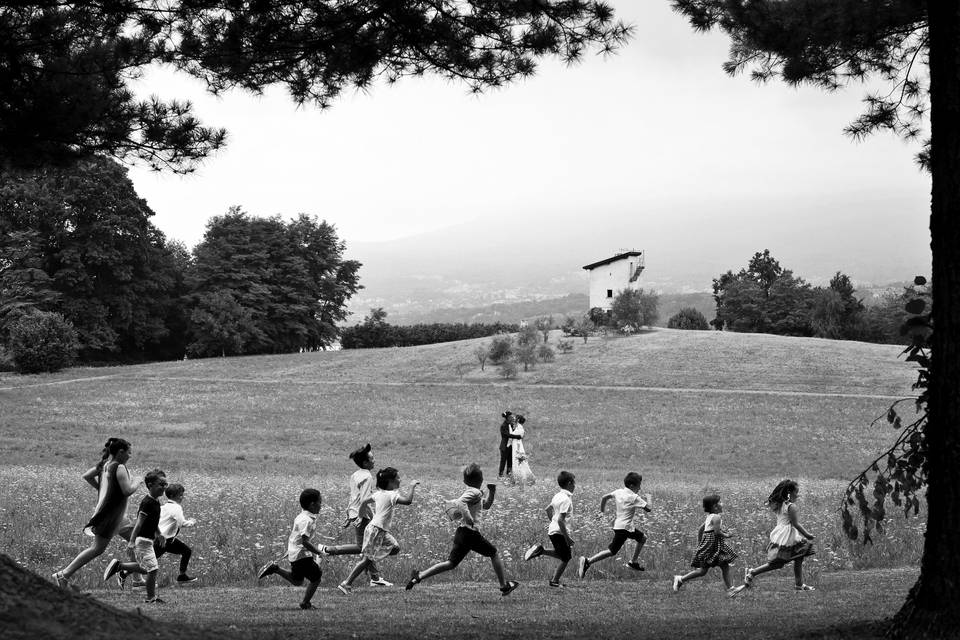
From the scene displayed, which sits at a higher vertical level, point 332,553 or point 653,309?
point 653,309

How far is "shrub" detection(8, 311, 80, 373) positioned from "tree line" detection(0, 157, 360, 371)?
→ 77 mm

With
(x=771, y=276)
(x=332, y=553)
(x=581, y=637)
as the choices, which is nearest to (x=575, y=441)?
(x=332, y=553)

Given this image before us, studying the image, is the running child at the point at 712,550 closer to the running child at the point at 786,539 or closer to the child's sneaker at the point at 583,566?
the running child at the point at 786,539

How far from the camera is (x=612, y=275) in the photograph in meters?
90.4

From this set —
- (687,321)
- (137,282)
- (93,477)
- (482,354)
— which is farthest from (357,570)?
(687,321)

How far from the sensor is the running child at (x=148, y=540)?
1125 cm

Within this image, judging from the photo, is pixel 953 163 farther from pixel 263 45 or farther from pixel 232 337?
pixel 232 337

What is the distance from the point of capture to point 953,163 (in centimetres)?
731

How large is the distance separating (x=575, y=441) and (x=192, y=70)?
95.9 ft

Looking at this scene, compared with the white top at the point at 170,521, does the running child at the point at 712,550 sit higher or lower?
lower

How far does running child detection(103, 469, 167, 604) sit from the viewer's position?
1125 centimetres

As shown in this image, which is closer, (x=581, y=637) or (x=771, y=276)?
(x=581, y=637)

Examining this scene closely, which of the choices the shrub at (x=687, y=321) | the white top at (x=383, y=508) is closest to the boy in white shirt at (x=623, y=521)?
the white top at (x=383, y=508)

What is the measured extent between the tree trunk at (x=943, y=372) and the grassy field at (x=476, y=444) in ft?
5.02
